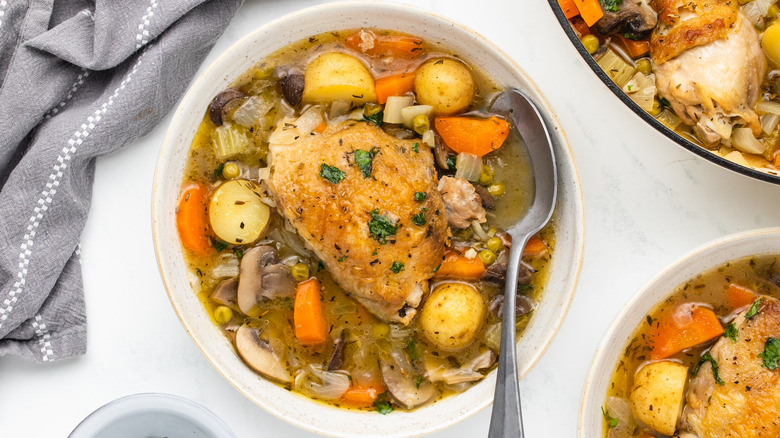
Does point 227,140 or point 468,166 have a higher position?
point 227,140

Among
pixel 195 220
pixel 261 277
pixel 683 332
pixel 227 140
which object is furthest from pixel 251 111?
pixel 683 332

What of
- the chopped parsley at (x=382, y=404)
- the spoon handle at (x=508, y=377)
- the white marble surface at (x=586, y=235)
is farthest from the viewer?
the white marble surface at (x=586, y=235)

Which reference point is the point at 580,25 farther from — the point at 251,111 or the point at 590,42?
the point at 251,111

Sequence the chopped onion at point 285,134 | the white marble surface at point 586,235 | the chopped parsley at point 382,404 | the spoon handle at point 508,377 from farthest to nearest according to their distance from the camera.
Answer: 1. the white marble surface at point 586,235
2. the chopped parsley at point 382,404
3. the chopped onion at point 285,134
4. the spoon handle at point 508,377

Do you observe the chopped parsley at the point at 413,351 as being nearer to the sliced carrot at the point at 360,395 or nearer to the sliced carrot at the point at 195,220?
the sliced carrot at the point at 360,395

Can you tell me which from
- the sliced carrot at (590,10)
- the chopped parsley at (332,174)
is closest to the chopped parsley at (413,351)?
Result: the chopped parsley at (332,174)

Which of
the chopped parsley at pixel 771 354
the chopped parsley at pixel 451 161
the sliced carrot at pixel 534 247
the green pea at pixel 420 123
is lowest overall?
the chopped parsley at pixel 771 354

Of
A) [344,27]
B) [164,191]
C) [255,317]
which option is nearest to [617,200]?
[344,27]
